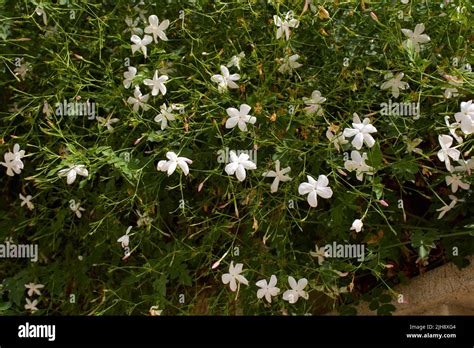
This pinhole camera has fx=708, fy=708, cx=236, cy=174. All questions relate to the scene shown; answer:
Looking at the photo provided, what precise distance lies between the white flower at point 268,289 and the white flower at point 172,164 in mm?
303

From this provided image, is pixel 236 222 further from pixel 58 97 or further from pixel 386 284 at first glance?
pixel 58 97

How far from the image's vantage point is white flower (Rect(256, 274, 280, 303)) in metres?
1.60

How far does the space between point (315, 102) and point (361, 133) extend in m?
0.15

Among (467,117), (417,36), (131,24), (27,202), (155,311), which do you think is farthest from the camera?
(27,202)

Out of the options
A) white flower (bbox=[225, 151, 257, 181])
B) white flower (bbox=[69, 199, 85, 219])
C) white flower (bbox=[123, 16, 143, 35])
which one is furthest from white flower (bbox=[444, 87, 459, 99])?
white flower (bbox=[69, 199, 85, 219])

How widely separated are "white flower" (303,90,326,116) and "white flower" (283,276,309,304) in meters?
0.38

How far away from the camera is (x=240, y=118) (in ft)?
5.15

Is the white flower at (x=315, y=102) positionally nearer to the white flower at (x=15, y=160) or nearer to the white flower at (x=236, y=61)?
the white flower at (x=236, y=61)

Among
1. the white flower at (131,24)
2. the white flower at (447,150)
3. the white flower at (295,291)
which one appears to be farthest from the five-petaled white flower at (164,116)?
the white flower at (447,150)

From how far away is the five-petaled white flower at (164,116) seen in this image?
5.34 feet

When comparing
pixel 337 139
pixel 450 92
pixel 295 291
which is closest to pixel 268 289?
pixel 295 291

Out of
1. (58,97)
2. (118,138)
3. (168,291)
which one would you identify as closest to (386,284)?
(168,291)

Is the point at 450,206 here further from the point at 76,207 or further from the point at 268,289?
the point at 76,207

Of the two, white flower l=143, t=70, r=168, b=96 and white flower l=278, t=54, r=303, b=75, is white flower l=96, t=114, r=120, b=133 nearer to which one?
white flower l=143, t=70, r=168, b=96
